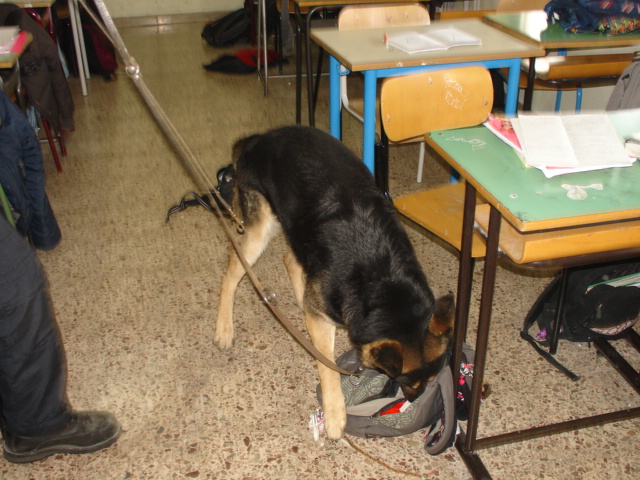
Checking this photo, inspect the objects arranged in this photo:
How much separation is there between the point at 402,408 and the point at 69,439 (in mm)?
1186

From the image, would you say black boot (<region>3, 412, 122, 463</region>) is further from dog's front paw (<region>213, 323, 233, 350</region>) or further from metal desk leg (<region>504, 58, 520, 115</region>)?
metal desk leg (<region>504, 58, 520, 115</region>)

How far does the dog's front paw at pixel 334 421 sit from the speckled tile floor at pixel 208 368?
50mm

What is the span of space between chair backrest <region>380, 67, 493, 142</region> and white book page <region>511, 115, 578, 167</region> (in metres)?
0.59

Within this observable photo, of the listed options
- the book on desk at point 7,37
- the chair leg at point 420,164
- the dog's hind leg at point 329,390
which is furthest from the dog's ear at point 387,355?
the book on desk at point 7,37

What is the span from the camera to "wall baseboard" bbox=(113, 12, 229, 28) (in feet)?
26.3

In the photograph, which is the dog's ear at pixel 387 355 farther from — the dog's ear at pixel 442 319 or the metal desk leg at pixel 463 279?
the metal desk leg at pixel 463 279

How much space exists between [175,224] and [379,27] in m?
1.77

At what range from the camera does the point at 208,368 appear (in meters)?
2.45

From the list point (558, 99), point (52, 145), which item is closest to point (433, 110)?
point (558, 99)

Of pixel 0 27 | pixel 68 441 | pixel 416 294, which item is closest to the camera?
pixel 416 294

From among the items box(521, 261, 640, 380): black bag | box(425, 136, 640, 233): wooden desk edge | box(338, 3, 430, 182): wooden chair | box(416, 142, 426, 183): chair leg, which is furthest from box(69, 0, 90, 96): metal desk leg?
box(425, 136, 640, 233): wooden desk edge

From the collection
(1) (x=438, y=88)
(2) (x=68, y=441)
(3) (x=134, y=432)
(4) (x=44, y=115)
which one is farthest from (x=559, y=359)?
(4) (x=44, y=115)

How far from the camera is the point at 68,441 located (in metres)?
2.00

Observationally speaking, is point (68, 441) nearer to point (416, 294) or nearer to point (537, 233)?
point (416, 294)
